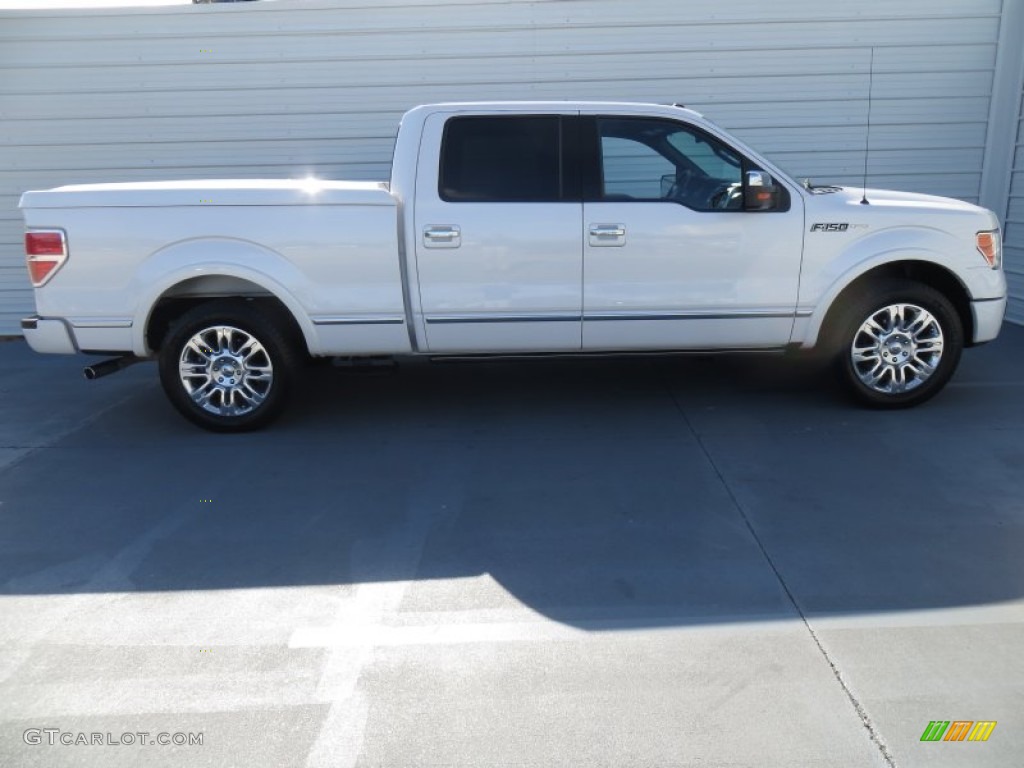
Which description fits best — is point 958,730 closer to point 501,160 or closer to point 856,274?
point 856,274

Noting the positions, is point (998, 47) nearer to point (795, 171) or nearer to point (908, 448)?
point (795, 171)

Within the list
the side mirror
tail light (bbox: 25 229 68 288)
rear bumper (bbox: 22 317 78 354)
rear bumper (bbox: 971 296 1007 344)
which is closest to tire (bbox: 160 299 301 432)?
rear bumper (bbox: 22 317 78 354)

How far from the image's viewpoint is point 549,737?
256 cm

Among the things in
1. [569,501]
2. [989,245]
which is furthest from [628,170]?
[989,245]

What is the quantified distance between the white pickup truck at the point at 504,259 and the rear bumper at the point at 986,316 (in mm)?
15

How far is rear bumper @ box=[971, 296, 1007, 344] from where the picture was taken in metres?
5.43

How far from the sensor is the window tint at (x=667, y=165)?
522cm

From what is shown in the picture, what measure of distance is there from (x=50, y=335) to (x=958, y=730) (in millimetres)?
5191

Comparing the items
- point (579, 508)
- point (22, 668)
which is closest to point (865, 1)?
point (579, 508)

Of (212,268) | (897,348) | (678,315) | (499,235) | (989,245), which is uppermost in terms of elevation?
(499,235)

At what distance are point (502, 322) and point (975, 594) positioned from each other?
3005 millimetres

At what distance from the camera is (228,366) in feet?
17.5

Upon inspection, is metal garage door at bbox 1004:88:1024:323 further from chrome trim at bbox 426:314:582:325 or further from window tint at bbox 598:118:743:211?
chrome trim at bbox 426:314:582:325

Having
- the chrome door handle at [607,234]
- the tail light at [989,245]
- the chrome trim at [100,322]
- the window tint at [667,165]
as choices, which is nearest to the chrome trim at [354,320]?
the chrome trim at [100,322]
